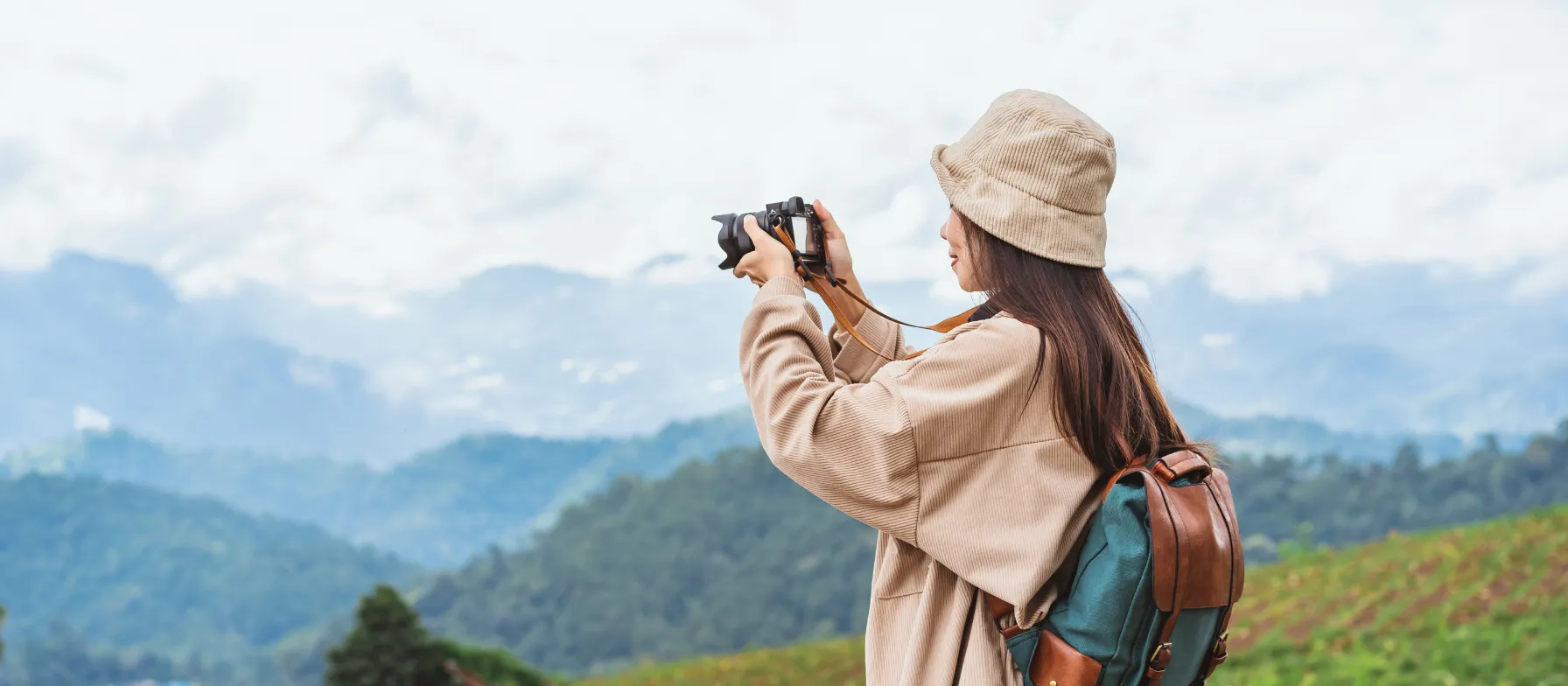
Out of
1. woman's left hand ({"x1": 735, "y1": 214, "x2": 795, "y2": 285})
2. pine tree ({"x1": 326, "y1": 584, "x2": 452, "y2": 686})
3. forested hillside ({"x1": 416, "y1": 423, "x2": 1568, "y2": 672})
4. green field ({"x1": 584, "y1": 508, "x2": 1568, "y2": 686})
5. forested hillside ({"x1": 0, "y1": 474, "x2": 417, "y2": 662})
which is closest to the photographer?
woman's left hand ({"x1": 735, "y1": 214, "x2": 795, "y2": 285})

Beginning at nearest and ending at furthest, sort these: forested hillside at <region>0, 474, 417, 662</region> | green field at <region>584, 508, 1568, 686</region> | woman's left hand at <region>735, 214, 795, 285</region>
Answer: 1. woman's left hand at <region>735, 214, 795, 285</region>
2. green field at <region>584, 508, 1568, 686</region>
3. forested hillside at <region>0, 474, 417, 662</region>

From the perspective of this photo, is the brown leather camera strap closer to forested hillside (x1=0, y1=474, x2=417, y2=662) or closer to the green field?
the green field

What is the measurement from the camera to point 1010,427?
1120 millimetres

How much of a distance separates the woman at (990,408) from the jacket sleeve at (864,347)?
175 mm

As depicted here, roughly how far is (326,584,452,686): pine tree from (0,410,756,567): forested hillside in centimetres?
987

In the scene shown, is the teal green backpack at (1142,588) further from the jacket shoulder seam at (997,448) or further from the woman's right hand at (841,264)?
the woman's right hand at (841,264)

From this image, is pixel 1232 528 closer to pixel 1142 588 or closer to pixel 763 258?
pixel 1142 588

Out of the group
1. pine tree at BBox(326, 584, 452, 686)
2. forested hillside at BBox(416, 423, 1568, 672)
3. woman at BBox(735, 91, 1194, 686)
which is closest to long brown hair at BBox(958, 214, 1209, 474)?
woman at BBox(735, 91, 1194, 686)

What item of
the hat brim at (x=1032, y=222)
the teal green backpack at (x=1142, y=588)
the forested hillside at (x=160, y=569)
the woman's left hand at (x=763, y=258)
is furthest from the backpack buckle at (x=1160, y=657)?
the forested hillside at (x=160, y=569)

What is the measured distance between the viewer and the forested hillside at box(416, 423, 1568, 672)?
1271cm

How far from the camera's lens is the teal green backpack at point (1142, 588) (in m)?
1.07

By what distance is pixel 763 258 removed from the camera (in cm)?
123

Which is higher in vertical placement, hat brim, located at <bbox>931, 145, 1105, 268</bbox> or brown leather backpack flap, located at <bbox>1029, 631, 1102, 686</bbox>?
hat brim, located at <bbox>931, 145, 1105, 268</bbox>

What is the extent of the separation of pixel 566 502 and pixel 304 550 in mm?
3243
